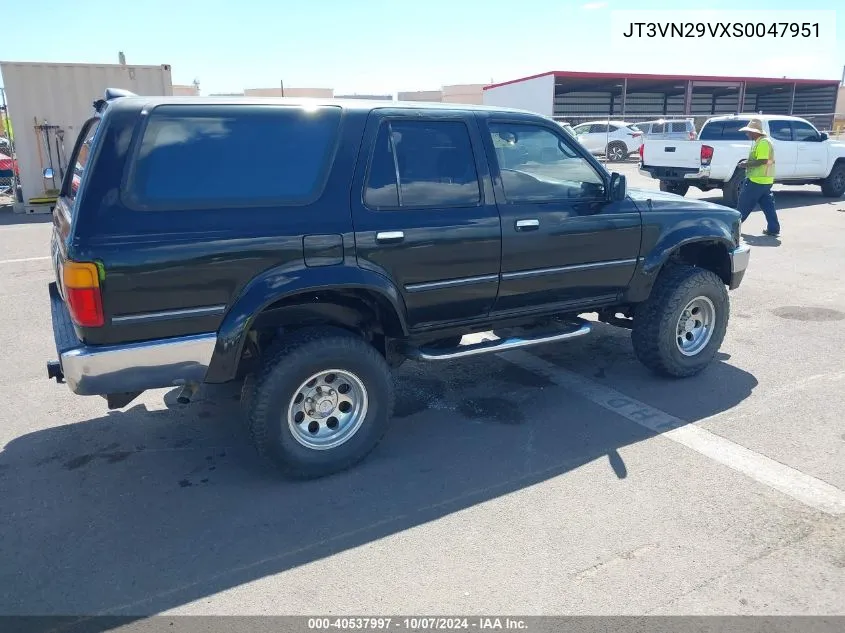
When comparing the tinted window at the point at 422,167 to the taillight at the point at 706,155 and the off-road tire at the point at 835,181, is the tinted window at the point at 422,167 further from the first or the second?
the off-road tire at the point at 835,181

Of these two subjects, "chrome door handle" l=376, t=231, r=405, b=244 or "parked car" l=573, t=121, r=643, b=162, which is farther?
"parked car" l=573, t=121, r=643, b=162

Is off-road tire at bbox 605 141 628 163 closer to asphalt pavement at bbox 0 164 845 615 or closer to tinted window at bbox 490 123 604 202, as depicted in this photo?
asphalt pavement at bbox 0 164 845 615

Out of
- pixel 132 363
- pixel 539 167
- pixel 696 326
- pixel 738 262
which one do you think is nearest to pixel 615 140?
pixel 738 262

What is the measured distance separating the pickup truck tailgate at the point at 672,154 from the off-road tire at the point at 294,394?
11.4 meters

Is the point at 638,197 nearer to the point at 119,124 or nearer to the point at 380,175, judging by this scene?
the point at 380,175

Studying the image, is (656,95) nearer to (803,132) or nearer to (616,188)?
(803,132)

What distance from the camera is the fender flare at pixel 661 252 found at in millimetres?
4840

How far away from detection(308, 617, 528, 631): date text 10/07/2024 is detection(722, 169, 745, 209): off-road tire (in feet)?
40.9

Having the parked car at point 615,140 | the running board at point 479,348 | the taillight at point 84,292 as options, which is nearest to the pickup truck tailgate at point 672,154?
the running board at point 479,348

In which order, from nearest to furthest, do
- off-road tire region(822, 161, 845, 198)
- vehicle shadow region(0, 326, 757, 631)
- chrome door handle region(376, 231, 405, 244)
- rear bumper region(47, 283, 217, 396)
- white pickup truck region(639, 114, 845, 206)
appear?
vehicle shadow region(0, 326, 757, 631), rear bumper region(47, 283, 217, 396), chrome door handle region(376, 231, 405, 244), white pickup truck region(639, 114, 845, 206), off-road tire region(822, 161, 845, 198)

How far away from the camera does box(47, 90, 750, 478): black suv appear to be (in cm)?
324

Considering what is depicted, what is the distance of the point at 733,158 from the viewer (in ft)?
43.4

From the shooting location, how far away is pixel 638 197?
192 inches

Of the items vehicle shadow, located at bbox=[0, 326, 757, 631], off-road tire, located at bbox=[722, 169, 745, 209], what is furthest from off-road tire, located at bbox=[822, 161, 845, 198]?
vehicle shadow, located at bbox=[0, 326, 757, 631]
